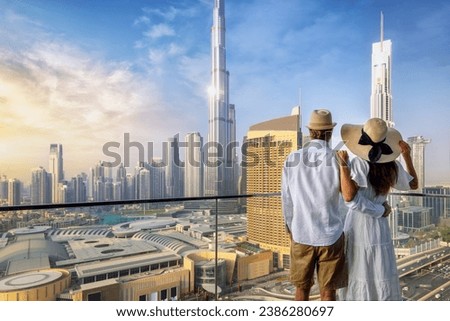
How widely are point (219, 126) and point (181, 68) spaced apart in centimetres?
296

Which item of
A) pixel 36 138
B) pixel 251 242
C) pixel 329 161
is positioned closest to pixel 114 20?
pixel 36 138

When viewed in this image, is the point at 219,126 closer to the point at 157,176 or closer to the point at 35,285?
the point at 157,176

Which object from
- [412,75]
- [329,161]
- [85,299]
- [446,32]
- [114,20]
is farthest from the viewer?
[114,20]

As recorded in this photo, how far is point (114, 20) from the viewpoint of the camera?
23.2ft

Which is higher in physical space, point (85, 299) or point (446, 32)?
point (446, 32)

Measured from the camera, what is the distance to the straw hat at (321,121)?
5.22 ft

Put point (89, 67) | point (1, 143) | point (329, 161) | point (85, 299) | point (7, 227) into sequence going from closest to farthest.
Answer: point (329, 161) → point (7, 227) → point (85, 299) → point (1, 143) → point (89, 67)

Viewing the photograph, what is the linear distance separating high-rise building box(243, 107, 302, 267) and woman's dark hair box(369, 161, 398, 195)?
0.42 meters

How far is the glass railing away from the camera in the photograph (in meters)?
1.83

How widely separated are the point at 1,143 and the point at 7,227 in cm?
768

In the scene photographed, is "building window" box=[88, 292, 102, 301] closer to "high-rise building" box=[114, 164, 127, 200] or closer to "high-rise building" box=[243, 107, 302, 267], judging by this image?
"high-rise building" box=[114, 164, 127, 200]

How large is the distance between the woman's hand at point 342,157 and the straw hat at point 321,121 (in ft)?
0.51

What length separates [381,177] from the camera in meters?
1.54
